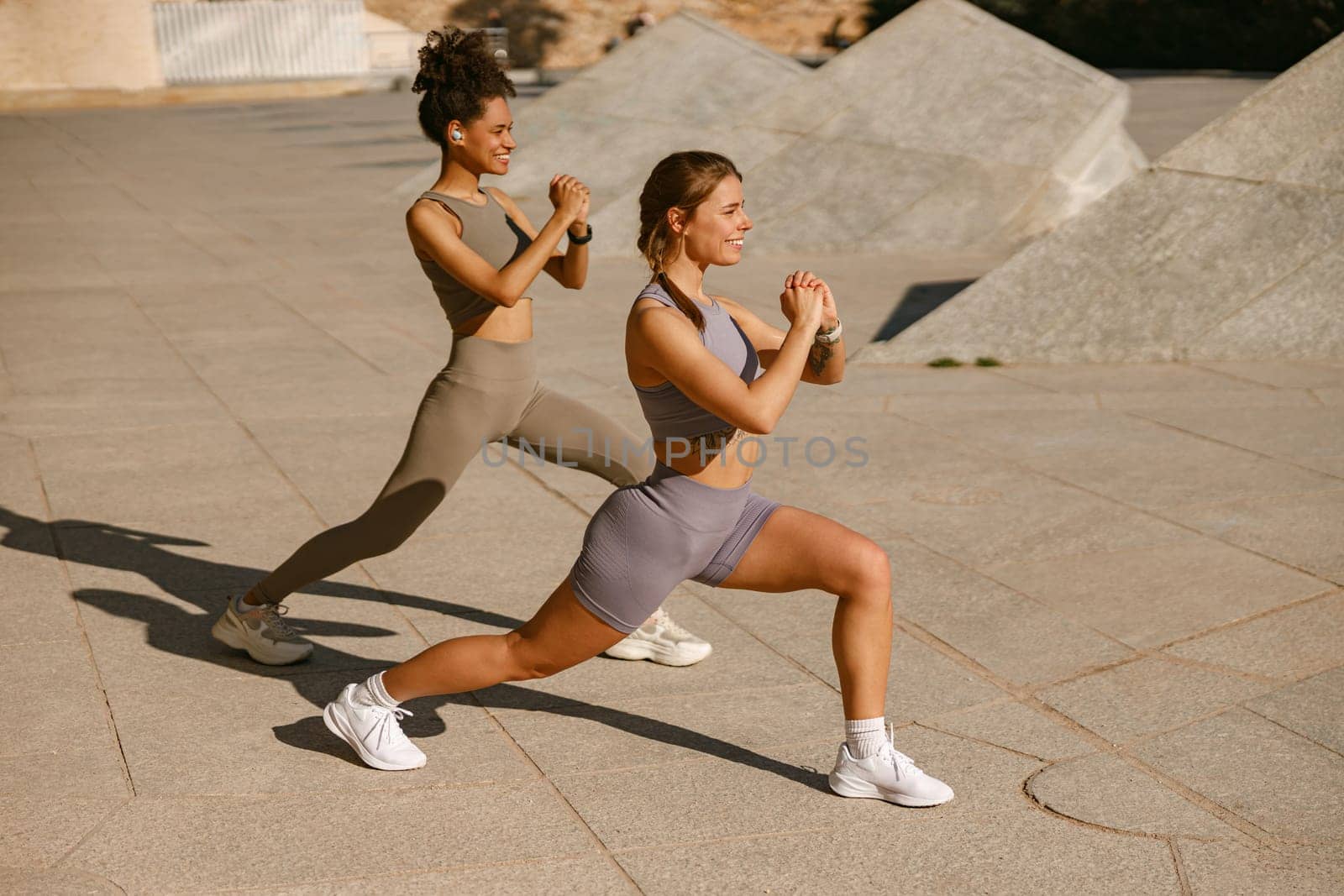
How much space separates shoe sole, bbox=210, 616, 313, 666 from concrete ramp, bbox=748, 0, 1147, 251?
929cm

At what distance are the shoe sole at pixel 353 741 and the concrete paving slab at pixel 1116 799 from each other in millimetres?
1725

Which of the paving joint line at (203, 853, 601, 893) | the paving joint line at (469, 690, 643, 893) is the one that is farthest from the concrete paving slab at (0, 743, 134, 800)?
the paving joint line at (469, 690, 643, 893)

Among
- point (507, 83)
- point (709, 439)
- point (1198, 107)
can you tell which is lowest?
point (1198, 107)

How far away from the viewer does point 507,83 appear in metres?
4.48

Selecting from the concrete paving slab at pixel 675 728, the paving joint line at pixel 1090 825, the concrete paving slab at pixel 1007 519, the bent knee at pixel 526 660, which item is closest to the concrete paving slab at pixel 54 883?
the bent knee at pixel 526 660

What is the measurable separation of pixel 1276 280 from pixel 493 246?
6332 millimetres

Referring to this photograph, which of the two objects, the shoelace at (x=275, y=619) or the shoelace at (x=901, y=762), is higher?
the shoelace at (x=901, y=762)

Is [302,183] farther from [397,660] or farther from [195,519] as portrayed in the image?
[397,660]

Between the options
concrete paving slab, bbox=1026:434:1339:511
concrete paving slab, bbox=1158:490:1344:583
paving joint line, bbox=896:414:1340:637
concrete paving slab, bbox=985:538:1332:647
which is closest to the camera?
concrete paving slab, bbox=985:538:1332:647

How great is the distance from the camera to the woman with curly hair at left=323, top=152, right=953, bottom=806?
3.49m

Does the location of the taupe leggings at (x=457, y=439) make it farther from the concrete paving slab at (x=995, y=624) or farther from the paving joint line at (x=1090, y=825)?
the paving joint line at (x=1090, y=825)

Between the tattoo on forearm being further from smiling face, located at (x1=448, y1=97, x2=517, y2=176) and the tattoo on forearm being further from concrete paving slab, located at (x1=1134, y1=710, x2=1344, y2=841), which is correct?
concrete paving slab, located at (x1=1134, y1=710, x2=1344, y2=841)

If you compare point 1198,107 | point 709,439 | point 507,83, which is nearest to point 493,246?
point 507,83

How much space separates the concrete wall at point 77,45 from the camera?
33.4 m
